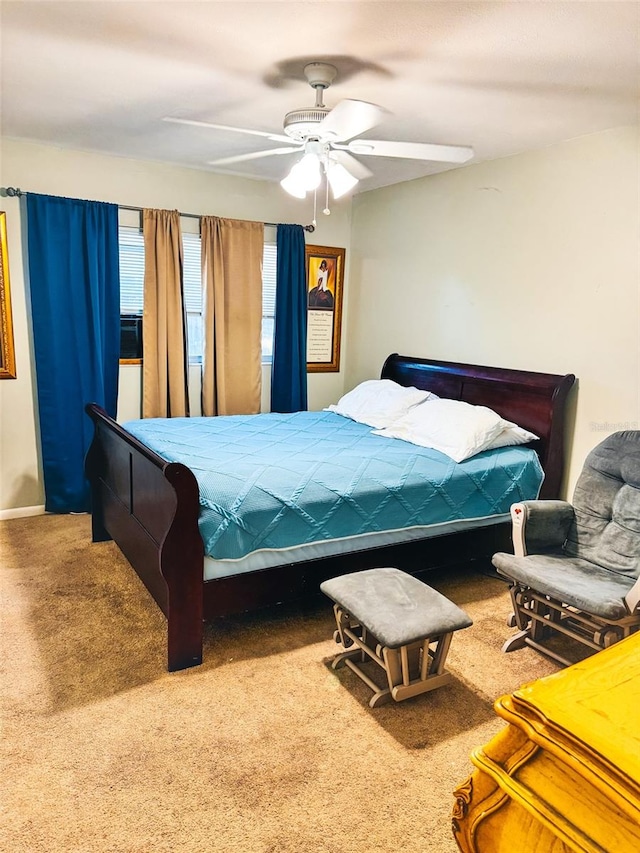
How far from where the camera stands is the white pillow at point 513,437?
3.53 m

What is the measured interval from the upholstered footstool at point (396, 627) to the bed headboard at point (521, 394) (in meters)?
1.50

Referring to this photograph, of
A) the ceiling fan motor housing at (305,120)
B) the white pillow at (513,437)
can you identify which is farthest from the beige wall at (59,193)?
the white pillow at (513,437)

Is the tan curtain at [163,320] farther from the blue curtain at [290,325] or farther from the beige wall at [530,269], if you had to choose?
the beige wall at [530,269]

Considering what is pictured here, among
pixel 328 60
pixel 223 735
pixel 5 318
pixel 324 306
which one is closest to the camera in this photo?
pixel 223 735

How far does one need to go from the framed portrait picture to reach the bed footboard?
2353mm

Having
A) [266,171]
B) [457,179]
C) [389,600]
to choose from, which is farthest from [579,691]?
[266,171]

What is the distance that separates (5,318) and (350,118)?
2857 mm

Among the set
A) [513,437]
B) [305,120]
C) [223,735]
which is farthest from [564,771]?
[513,437]

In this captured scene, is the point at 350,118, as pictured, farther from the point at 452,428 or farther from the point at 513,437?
the point at 513,437

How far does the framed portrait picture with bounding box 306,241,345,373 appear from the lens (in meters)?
5.13

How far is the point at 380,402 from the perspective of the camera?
4.26m

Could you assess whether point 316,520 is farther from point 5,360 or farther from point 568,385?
point 5,360

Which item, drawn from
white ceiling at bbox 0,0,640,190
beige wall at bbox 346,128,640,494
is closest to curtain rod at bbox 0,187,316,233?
white ceiling at bbox 0,0,640,190

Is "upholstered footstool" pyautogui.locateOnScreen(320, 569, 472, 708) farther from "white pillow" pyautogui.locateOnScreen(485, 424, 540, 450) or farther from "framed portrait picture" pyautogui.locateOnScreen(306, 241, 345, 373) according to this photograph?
"framed portrait picture" pyautogui.locateOnScreen(306, 241, 345, 373)
